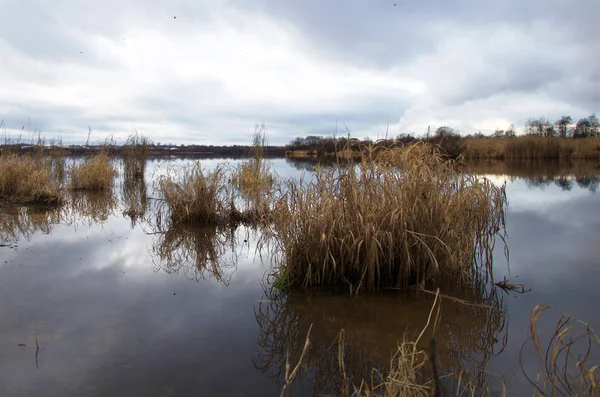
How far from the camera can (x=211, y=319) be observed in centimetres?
372

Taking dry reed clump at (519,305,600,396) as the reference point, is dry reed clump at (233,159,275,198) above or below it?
above

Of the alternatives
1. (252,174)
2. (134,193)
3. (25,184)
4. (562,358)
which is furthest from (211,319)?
(134,193)

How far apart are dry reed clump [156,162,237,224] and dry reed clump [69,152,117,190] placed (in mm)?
6233

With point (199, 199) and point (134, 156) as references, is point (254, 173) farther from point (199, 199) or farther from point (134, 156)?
point (134, 156)

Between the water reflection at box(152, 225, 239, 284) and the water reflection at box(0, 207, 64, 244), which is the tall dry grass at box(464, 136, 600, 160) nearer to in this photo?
the water reflection at box(152, 225, 239, 284)

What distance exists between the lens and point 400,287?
14.4 feet

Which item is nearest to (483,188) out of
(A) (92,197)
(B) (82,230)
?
(B) (82,230)

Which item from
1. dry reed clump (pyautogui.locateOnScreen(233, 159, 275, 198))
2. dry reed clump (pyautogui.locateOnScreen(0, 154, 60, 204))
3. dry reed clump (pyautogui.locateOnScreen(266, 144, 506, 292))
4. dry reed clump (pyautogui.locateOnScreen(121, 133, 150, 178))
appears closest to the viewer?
dry reed clump (pyautogui.locateOnScreen(266, 144, 506, 292))

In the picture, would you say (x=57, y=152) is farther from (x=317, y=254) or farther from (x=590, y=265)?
(x=590, y=265)

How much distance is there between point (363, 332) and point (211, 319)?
1344 mm

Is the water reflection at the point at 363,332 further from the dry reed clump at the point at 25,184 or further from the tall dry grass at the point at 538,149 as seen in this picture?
the tall dry grass at the point at 538,149

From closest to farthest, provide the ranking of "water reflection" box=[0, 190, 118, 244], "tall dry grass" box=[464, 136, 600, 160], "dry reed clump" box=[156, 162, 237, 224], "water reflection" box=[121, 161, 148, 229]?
"water reflection" box=[0, 190, 118, 244] → "dry reed clump" box=[156, 162, 237, 224] → "water reflection" box=[121, 161, 148, 229] → "tall dry grass" box=[464, 136, 600, 160]

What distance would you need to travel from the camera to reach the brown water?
275 centimetres

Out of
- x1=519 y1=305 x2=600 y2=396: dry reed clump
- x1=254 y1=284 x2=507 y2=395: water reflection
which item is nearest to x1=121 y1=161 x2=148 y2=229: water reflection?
x1=254 y1=284 x2=507 y2=395: water reflection
